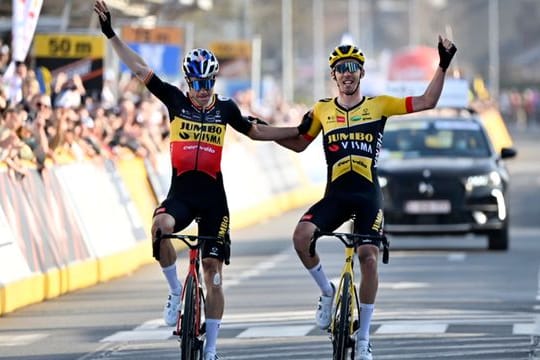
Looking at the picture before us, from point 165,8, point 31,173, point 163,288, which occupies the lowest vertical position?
point 163,288

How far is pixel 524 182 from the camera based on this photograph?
138 ft

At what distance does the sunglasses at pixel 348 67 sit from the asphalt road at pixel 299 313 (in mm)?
2028

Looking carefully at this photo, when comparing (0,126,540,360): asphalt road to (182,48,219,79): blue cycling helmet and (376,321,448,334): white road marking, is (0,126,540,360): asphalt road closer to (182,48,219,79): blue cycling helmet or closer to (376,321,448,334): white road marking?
(376,321,448,334): white road marking

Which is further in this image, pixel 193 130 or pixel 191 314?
pixel 193 130

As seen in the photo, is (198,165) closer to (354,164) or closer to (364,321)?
(354,164)

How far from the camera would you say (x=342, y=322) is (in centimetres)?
1102

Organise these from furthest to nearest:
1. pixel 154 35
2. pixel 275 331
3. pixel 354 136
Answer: pixel 154 35 < pixel 275 331 < pixel 354 136

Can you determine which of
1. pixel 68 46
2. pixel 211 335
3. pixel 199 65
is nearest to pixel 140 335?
pixel 211 335

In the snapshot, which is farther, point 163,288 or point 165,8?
point 165,8

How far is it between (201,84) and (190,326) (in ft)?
4.96

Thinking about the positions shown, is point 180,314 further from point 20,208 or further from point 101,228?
point 101,228

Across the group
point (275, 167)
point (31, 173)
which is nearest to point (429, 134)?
point (31, 173)

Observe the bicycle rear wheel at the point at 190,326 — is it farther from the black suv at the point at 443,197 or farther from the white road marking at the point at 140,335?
the black suv at the point at 443,197

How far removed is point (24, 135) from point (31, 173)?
3.81 feet
